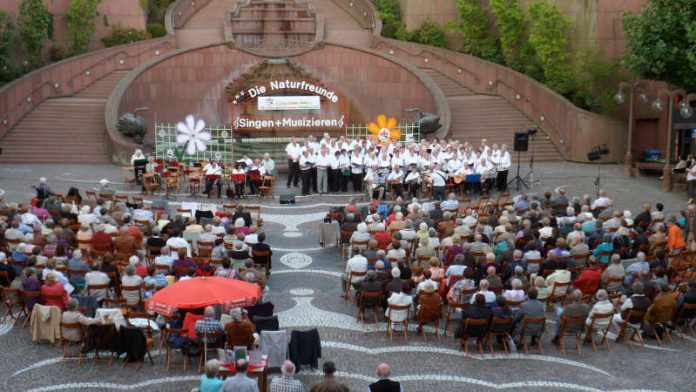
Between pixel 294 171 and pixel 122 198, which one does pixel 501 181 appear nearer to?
pixel 294 171

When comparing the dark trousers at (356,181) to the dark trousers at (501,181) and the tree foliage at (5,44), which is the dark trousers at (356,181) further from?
the tree foliage at (5,44)

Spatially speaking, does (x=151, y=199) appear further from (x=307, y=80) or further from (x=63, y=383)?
(x=63, y=383)

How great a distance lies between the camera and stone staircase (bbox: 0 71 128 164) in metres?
32.2

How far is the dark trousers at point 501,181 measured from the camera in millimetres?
26561

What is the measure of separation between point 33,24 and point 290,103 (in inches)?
489

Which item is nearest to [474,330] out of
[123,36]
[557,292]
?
[557,292]

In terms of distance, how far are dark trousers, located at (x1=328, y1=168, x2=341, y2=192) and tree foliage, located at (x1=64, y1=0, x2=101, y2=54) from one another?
57.9 ft

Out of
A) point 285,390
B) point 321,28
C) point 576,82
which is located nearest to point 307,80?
point 321,28

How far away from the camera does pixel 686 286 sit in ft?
50.9

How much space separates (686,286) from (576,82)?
21.0 metres

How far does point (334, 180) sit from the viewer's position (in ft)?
88.4

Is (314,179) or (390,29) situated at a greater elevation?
(390,29)

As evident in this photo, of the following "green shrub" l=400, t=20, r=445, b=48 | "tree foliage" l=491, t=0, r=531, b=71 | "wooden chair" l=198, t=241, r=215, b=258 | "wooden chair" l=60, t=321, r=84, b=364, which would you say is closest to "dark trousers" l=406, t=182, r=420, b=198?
"wooden chair" l=198, t=241, r=215, b=258

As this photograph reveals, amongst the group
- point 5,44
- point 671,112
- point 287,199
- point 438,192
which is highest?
point 5,44
